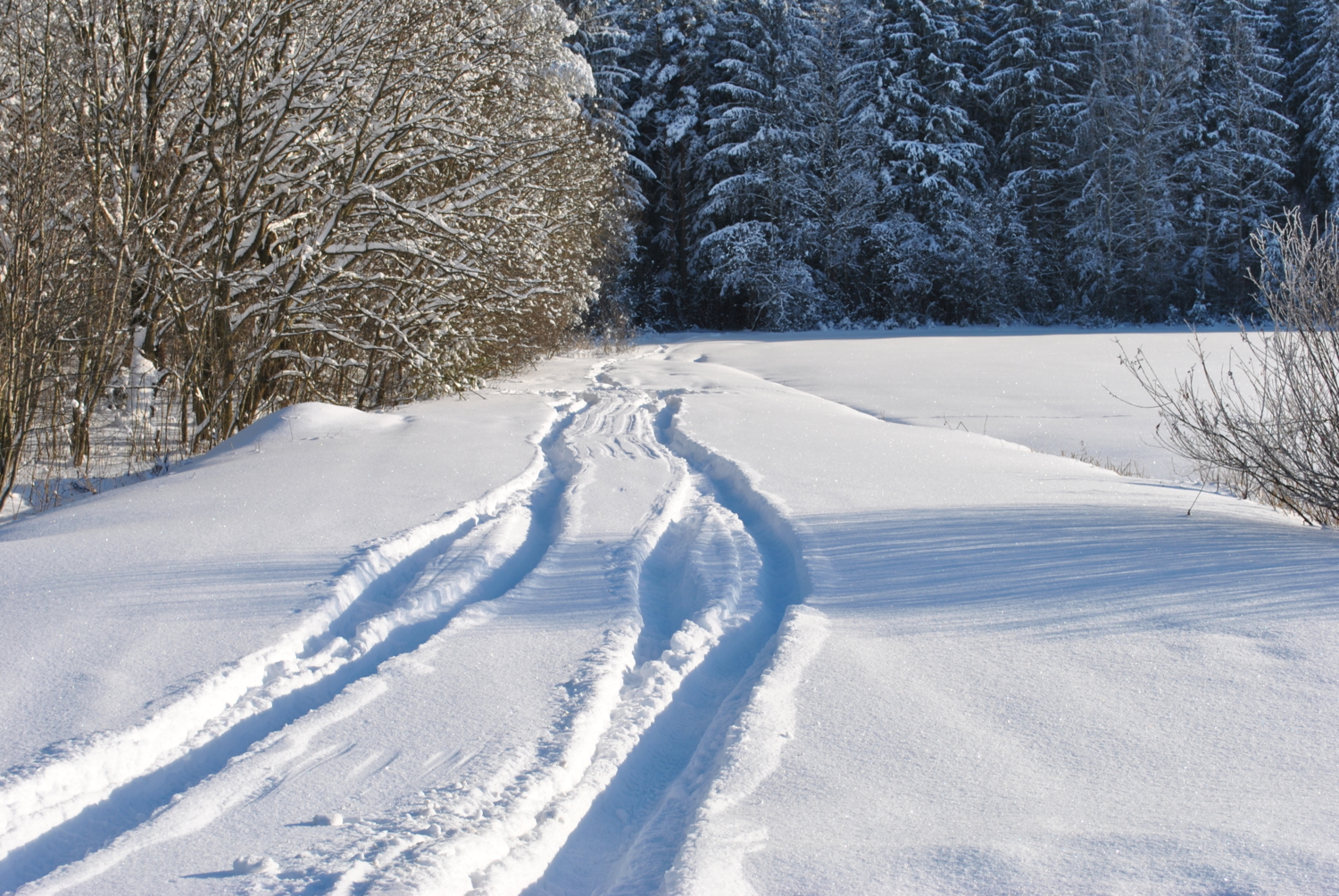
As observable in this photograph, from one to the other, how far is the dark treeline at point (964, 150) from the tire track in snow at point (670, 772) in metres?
25.1

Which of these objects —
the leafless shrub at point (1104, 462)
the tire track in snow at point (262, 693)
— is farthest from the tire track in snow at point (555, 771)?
the leafless shrub at point (1104, 462)

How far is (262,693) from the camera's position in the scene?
2.77 meters

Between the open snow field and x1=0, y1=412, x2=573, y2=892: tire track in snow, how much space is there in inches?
0.5

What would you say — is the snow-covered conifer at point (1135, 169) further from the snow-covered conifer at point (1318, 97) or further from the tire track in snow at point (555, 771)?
the tire track in snow at point (555, 771)

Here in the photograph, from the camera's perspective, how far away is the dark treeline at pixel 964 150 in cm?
2873

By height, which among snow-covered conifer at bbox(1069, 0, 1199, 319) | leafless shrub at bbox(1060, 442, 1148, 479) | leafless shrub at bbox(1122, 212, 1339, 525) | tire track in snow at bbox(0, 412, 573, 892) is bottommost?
tire track in snow at bbox(0, 412, 573, 892)

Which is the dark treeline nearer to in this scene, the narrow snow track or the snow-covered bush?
the snow-covered bush

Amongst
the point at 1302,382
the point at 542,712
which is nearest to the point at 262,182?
the point at 542,712

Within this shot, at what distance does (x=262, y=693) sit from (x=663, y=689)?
4.10 ft

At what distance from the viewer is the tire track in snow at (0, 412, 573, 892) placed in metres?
2.12

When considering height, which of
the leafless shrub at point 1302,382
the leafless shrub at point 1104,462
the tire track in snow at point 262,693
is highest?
the leafless shrub at point 1302,382

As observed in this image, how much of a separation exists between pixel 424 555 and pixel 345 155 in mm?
5136

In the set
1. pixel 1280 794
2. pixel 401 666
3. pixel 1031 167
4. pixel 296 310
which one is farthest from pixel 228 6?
pixel 1031 167

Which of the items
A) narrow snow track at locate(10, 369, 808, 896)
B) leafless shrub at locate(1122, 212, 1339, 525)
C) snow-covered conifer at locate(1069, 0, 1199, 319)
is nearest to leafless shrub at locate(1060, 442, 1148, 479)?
leafless shrub at locate(1122, 212, 1339, 525)
